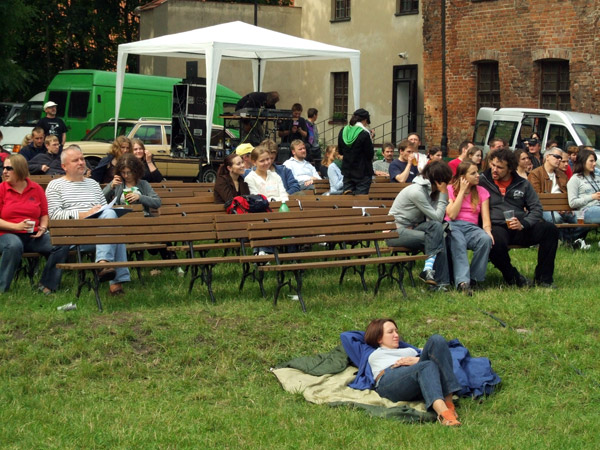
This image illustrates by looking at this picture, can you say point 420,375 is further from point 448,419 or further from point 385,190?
point 385,190

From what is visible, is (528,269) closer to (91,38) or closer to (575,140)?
(575,140)

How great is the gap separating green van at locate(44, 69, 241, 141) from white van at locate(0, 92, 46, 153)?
3.98 ft

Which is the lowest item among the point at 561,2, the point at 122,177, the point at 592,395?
the point at 592,395

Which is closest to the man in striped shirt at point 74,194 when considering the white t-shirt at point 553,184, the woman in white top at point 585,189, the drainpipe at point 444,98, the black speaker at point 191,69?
the woman in white top at point 585,189

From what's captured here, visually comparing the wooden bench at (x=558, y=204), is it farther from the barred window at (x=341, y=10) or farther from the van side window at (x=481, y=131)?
the barred window at (x=341, y=10)

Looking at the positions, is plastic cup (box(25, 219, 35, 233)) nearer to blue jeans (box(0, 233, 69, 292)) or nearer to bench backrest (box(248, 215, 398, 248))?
blue jeans (box(0, 233, 69, 292))

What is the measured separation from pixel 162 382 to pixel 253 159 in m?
5.13

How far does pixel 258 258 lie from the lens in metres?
10.2

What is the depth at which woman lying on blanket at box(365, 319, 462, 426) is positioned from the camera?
24.7ft

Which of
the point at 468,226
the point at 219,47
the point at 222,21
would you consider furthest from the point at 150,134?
the point at 468,226

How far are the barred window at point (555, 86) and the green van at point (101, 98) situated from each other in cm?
852

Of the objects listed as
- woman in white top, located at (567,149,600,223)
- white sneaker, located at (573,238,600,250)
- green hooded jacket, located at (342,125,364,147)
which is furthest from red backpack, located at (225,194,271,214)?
white sneaker, located at (573,238,600,250)

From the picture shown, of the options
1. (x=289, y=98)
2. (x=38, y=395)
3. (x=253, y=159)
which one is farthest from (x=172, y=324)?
(x=289, y=98)

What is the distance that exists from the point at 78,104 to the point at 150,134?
3.85 metres
